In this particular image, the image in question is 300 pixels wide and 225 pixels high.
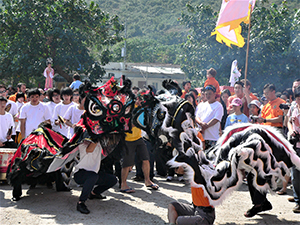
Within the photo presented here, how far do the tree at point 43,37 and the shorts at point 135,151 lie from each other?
39.0 ft

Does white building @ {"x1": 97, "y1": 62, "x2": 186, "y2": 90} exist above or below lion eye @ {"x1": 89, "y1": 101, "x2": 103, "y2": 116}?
above

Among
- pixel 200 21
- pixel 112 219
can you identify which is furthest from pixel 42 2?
pixel 112 219

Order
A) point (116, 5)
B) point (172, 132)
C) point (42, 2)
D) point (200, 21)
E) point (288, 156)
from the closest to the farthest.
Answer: point (172, 132) → point (288, 156) → point (42, 2) → point (200, 21) → point (116, 5)

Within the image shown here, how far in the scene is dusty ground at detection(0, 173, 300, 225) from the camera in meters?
4.85

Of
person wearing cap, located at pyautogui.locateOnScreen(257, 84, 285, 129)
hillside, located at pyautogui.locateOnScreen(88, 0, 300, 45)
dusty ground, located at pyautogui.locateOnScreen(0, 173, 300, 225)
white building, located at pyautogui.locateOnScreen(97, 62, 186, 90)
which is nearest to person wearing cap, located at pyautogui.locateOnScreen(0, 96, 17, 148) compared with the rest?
dusty ground, located at pyautogui.locateOnScreen(0, 173, 300, 225)

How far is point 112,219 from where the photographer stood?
4887 mm

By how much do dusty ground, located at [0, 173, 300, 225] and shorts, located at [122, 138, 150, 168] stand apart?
0.58m

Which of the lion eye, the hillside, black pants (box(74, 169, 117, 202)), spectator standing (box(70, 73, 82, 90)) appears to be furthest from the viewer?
the hillside

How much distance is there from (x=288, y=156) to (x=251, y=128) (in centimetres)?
60

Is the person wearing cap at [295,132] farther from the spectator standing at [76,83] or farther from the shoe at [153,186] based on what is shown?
the spectator standing at [76,83]

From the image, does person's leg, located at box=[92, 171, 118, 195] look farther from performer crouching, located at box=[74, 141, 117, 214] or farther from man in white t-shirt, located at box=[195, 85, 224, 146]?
man in white t-shirt, located at box=[195, 85, 224, 146]

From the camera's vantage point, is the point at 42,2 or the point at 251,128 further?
the point at 42,2

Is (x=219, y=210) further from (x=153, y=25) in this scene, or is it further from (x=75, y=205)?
(x=153, y=25)

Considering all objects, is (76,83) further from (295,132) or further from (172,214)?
(172,214)
